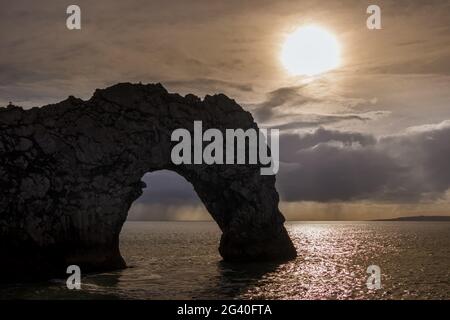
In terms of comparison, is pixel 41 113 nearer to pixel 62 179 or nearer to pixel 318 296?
pixel 62 179

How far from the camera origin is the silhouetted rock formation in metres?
39.8

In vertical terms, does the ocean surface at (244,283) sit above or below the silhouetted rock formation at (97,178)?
below

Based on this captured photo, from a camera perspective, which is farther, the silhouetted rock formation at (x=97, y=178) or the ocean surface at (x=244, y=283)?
the silhouetted rock formation at (x=97, y=178)

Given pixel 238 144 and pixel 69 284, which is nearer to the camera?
pixel 69 284

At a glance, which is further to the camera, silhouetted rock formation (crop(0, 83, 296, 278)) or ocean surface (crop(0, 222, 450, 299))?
silhouetted rock formation (crop(0, 83, 296, 278))

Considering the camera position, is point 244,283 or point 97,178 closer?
point 244,283

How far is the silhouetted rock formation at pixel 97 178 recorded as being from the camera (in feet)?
131

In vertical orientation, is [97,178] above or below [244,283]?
above

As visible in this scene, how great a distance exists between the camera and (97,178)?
144ft

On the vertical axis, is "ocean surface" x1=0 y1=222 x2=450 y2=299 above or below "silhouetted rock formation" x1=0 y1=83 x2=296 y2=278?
below
